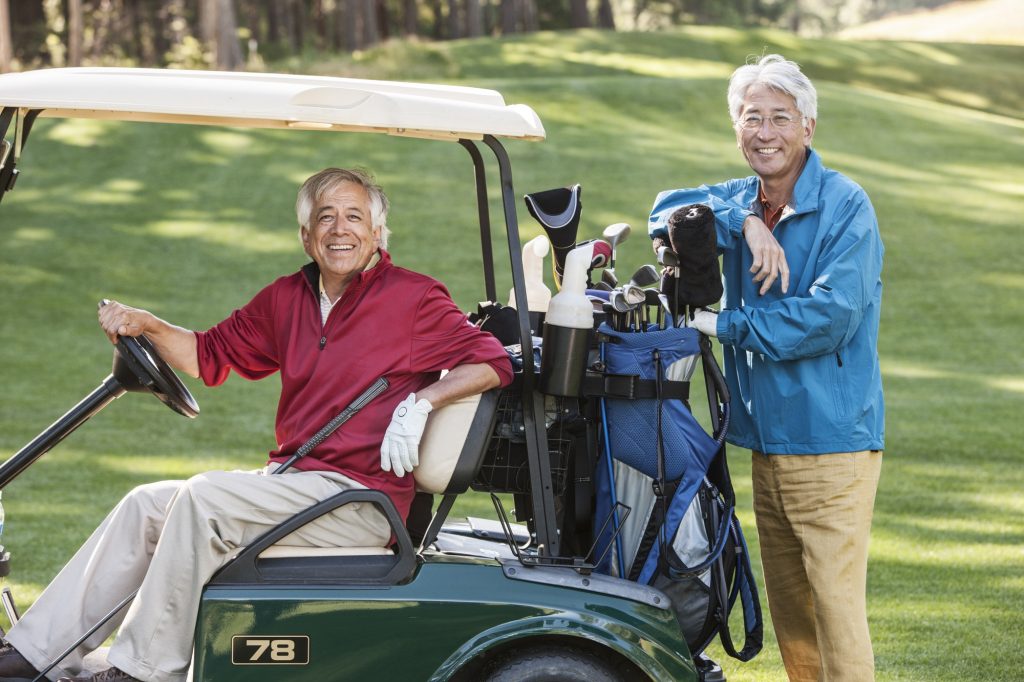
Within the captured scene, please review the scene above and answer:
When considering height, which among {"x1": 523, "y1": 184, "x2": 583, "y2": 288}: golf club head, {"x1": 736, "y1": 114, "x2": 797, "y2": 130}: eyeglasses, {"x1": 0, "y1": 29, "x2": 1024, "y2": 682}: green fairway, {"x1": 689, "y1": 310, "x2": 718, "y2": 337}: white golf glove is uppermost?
{"x1": 736, "y1": 114, "x2": 797, "y2": 130}: eyeglasses

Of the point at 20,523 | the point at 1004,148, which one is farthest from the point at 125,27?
the point at 20,523

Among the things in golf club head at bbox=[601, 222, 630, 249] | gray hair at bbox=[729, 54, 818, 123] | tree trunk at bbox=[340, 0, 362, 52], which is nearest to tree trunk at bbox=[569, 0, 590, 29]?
tree trunk at bbox=[340, 0, 362, 52]

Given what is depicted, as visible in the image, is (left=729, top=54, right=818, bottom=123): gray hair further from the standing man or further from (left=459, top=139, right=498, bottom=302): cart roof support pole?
(left=459, top=139, right=498, bottom=302): cart roof support pole

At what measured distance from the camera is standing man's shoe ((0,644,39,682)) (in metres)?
2.83

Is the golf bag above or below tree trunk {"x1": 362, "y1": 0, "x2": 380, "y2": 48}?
below

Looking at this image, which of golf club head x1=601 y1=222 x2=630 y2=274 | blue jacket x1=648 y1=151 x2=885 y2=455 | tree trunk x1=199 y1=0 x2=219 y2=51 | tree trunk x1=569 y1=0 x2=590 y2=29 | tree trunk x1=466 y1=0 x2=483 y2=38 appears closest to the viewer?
blue jacket x1=648 y1=151 x2=885 y2=455

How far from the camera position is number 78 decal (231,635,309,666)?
2764mm

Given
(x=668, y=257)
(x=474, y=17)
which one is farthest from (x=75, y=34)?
(x=668, y=257)

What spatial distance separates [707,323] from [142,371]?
4.47 ft

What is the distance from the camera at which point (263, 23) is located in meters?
47.3

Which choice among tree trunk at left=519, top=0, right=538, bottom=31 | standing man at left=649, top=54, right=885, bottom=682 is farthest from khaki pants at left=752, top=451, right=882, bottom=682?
tree trunk at left=519, top=0, right=538, bottom=31

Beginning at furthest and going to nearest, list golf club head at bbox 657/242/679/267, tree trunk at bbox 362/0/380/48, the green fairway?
tree trunk at bbox 362/0/380/48 → the green fairway → golf club head at bbox 657/242/679/267

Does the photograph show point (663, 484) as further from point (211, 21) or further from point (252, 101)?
point (211, 21)

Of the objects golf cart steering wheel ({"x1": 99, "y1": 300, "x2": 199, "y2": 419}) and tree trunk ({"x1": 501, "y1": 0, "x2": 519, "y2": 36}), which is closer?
golf cart steering wheel ({"x1": 99, "y1": 300, "x2": 199, "y2": 419})
